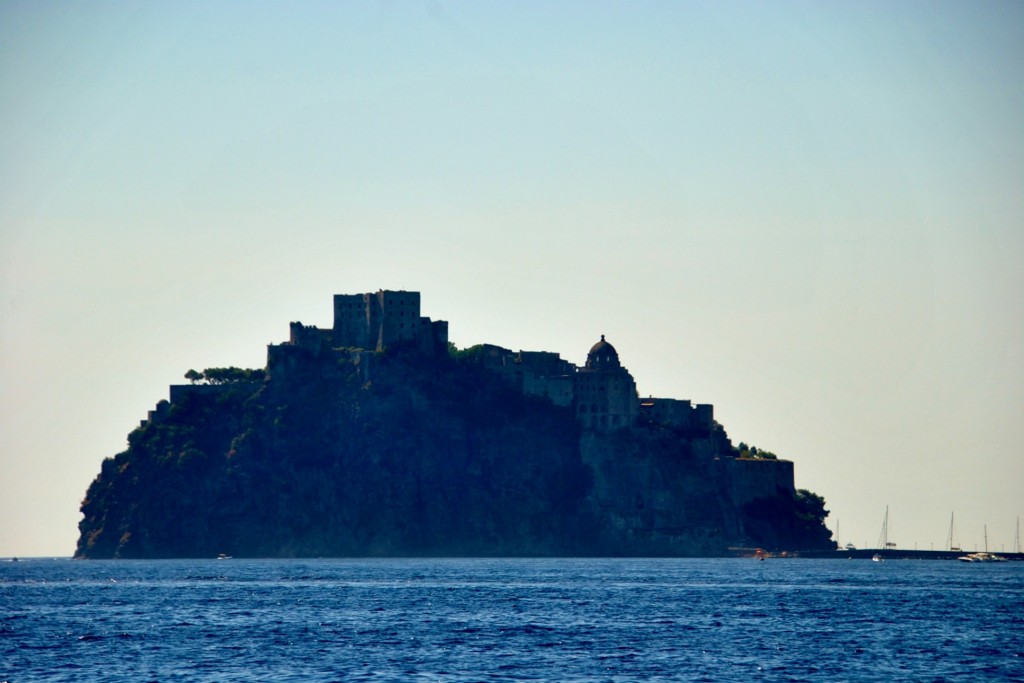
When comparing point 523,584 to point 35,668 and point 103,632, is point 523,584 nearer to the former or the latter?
point 103,632

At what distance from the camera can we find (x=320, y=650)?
90312 mm

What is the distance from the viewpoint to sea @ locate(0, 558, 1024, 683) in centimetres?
8212

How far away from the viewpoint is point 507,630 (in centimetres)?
10238

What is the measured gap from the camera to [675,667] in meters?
83.6

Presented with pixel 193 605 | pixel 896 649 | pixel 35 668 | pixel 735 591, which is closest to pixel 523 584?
pixel 735 591

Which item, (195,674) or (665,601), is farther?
(665,601)

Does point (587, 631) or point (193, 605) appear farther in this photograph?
point (193, 605)

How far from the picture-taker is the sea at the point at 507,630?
82.1 m

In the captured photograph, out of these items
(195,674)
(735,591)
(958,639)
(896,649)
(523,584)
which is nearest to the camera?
(195,674)

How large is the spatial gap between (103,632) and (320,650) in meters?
17.9

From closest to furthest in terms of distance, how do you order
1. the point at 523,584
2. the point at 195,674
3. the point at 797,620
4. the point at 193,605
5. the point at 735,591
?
the point at 195,674 → the point at 797,620 → the point at 193,605 → the point at 735,591 → the point at 523,584

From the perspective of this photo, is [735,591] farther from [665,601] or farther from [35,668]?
[35,668]

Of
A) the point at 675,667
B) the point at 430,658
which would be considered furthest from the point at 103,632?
the point at 675,667

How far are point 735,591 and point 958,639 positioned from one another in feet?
156
